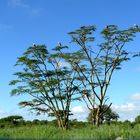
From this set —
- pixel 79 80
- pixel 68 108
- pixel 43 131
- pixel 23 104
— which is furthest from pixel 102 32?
pixel 43 131

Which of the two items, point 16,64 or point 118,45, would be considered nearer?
point 118,45

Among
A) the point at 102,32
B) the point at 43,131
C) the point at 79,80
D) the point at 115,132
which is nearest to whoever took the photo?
the point at 115,132

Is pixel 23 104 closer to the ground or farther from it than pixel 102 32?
closer to the ground

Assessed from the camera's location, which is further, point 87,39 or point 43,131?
point 87,39

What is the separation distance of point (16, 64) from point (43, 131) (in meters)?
13.6

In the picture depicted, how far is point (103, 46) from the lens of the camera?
30.0 m

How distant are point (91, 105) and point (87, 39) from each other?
176 inches

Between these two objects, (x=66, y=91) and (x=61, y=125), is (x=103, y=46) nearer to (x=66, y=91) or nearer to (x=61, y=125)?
(x=66, y=91)

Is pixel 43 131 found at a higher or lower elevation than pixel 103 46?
lower

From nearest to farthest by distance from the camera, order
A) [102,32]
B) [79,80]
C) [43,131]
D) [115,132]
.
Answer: [115,132]
[43,131]
[102,32]
[79,80]

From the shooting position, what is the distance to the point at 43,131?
19.4m

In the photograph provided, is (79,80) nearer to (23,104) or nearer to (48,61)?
(48,61)

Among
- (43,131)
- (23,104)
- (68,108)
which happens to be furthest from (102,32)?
(43,131)

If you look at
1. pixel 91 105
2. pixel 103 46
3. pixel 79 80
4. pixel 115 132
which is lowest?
pixel 115 132
